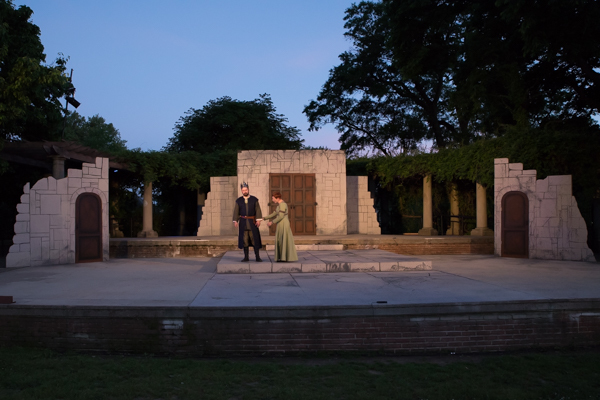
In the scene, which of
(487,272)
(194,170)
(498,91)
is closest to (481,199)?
(498,91)

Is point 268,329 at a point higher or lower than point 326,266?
lower

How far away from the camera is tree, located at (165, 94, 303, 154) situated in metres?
34.4

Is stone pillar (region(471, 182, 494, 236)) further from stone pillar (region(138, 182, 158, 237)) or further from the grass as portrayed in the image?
the grass

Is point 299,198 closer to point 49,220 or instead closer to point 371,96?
point 49,220

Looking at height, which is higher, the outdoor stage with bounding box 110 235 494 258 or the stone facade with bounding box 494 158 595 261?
the stone facade with bounding box 494 158 595 261

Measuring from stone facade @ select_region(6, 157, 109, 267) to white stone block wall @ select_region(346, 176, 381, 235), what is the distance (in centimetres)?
885

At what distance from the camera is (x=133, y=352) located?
6.28 m

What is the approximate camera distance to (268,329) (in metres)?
6.31

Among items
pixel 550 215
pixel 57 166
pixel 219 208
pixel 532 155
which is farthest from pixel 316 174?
pixel 57 166

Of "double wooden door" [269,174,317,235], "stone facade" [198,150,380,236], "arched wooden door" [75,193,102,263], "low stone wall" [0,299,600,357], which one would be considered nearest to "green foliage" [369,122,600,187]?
"stone facade" [198,150,380,236]

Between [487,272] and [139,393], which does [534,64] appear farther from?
[139,393]

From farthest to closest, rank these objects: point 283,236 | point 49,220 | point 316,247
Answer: point 316,247
point 49,220
point 283,236

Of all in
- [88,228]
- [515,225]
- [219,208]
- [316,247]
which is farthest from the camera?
[219,208]

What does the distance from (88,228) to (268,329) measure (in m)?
8.20
